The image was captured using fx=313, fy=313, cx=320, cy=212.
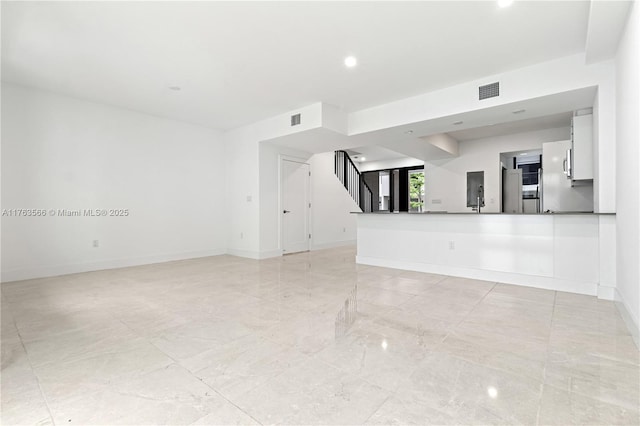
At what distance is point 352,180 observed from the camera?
408 inches

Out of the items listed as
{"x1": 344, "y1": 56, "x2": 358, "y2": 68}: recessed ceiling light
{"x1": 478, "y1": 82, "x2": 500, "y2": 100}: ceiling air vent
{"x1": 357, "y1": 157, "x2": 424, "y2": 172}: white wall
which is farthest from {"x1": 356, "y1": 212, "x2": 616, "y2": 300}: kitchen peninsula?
{"x1": 357, "y1": 157, "x2": 424, "y2": 172}: white wall

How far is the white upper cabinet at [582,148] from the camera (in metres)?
4.34

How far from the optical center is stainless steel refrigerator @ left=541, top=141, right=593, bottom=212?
554 cm

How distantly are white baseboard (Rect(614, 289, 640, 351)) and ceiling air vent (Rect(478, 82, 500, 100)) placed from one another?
2.76 metres

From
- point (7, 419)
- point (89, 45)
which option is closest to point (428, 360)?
point (7, 419)

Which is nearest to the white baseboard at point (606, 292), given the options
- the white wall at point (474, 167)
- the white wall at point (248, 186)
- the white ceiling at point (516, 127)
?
the white ceiling at point (516, 127)

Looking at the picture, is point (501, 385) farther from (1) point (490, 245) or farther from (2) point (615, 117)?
(2) point (615, 117)

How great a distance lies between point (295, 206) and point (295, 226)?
48 cm

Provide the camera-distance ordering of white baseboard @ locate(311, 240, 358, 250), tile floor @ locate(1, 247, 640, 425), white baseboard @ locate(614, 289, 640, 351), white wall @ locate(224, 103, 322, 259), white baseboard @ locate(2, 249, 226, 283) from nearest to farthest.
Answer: tile floor @ locate(1, 247, 640, 425)
white baseboard @ locate(614, 289, 640, 351)
white baseboard @ locate(2, 249, 226, 283)
white wall @ locate(224, 103, 322, 259)
white baseboard @ locate(311, 240, 358, 250)

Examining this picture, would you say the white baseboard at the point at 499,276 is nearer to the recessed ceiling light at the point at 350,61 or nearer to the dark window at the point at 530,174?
the recessed ceiling light at the point at 350,61

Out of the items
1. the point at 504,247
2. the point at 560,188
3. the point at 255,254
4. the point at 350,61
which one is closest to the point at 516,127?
the point at 560,188

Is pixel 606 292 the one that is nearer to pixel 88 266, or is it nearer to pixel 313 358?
pixel 313 358

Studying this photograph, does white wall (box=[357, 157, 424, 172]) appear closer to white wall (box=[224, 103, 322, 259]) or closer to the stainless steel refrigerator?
the stainless steel refrigerator

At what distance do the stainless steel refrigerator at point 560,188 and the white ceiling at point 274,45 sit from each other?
260 cm
